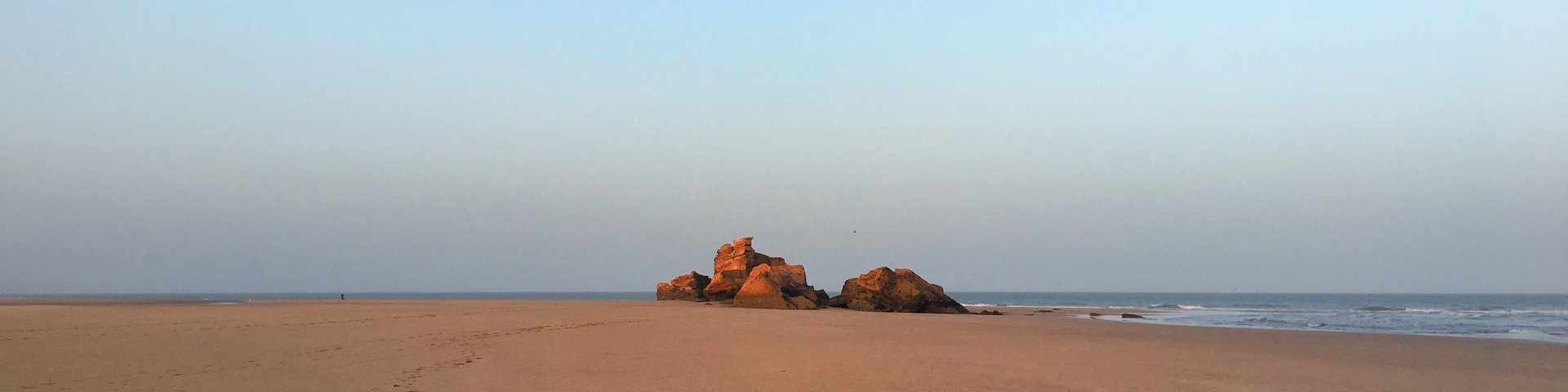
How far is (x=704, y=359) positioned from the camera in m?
12.5

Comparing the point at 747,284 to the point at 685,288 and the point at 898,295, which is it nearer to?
the point at 898,295

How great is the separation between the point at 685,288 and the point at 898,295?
13773mm

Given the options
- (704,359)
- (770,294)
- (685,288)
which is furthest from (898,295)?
(704,359)

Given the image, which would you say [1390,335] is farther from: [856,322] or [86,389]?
[86,389]

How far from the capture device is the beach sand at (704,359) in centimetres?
977

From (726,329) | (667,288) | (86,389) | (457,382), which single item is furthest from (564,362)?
(667,288)

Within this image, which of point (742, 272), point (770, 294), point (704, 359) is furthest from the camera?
point (742, 272)

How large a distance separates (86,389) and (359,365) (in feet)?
8.88

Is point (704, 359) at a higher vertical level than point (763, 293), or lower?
lower

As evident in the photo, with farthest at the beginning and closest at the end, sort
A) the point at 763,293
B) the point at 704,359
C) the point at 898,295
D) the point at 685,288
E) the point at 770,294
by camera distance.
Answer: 1. the point at 685,288
2. the point at 898,295
3. the point at 763,293
4. the point at 770,294
5. the point at 704,359

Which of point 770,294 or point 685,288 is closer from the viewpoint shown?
point 770,294

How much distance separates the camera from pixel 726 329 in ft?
62.5

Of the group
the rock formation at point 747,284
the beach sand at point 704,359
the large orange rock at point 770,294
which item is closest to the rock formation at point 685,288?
the rock formation at point 747,284

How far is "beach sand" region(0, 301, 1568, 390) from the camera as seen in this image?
977cm
